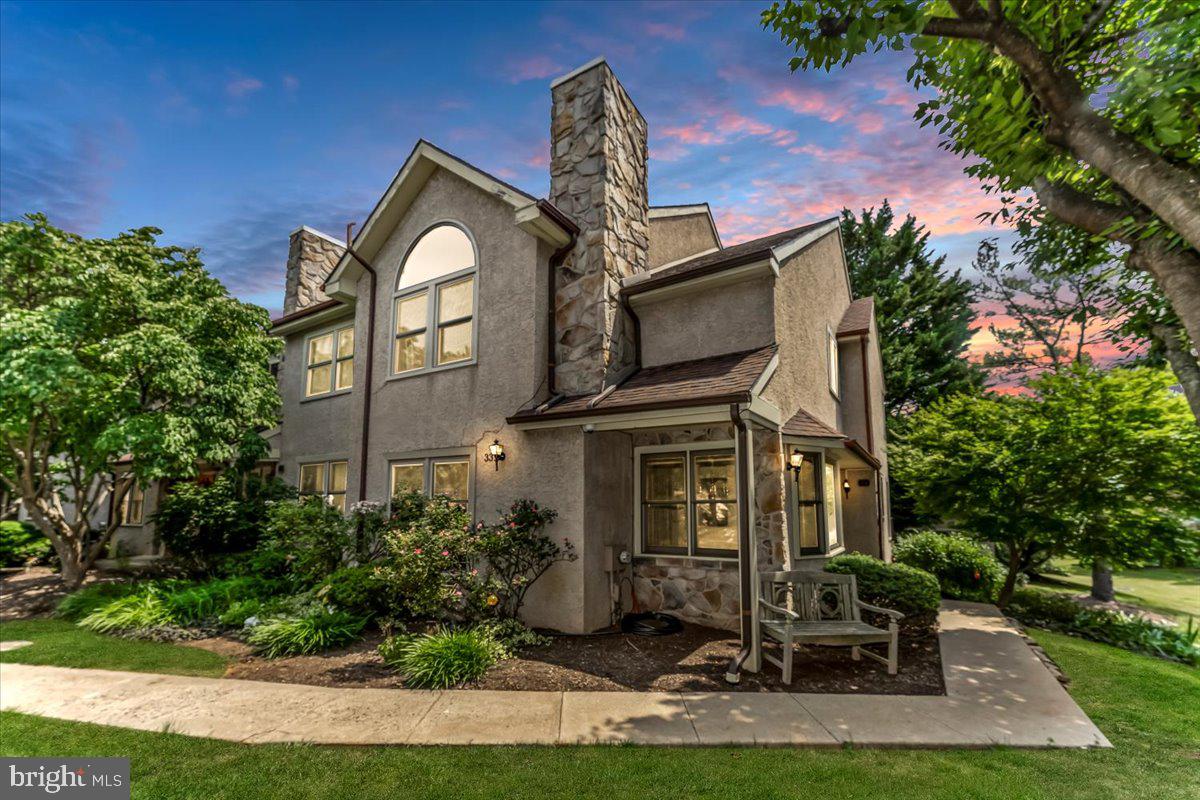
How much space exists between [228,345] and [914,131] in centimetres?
1313

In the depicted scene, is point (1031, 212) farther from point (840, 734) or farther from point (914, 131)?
point (840, 734)

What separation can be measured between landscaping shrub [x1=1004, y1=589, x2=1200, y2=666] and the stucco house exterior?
4214 mm

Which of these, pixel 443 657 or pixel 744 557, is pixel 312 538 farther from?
pixel 744 557

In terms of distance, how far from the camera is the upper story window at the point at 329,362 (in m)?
12.4

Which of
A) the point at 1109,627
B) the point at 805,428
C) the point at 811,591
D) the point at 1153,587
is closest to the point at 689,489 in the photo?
the point at 805,428

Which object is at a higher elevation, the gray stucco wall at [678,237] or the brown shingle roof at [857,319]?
the gray stucco wall at [678,237]

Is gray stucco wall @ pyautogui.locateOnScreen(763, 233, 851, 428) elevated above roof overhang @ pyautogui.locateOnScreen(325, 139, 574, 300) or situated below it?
below

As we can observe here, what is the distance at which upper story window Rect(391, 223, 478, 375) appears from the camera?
966 cm

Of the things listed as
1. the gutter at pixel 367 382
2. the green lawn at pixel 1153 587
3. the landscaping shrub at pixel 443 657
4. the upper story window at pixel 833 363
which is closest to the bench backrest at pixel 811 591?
the landscaping shrub at pixel 443 657

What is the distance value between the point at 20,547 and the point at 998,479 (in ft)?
85.3

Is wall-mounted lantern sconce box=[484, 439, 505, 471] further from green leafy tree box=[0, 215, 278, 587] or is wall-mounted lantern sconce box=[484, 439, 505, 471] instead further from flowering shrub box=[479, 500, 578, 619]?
green leafy tree box=[0, 215, 278, 587]

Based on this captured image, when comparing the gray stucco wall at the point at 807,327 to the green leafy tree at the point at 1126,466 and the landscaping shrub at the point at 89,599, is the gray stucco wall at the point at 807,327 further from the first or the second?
the landscaping shrub at the point at 89,599

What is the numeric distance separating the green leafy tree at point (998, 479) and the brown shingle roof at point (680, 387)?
606 cm

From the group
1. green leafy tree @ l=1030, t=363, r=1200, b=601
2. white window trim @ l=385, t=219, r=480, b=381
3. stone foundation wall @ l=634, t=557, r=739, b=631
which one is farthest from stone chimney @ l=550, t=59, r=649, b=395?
green leafy tree @ l=1030, t=363, r=1200, b=601
